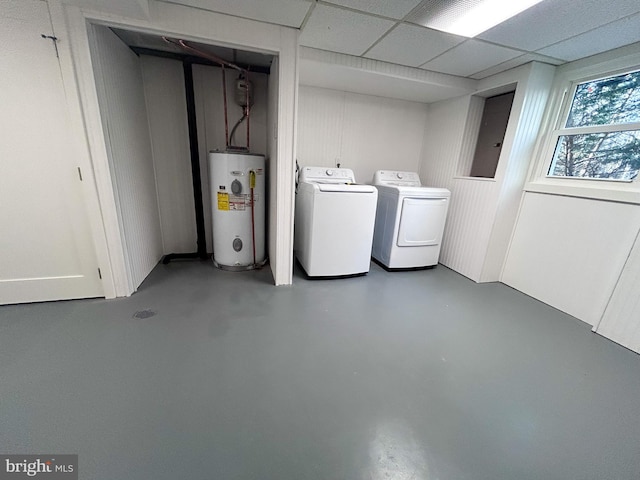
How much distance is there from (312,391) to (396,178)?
3.02 meters

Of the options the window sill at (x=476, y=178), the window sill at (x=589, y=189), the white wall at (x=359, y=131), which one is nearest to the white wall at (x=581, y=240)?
the window sill at (x=589, y=189)

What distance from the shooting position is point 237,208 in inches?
115

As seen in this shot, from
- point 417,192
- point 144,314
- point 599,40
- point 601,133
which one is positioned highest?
point 599,40

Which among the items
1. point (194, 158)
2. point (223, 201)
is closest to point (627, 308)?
point (223, 201)

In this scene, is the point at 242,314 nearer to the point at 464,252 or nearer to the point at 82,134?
the point at 82,134

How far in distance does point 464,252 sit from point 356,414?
270 centimetres

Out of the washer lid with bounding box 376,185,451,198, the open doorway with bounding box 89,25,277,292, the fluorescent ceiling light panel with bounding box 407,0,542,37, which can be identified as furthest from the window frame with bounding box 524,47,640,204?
the open doorway with bounding box 89,25,277,292

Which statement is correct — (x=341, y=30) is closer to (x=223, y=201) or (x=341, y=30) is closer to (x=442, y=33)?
(x=442, y=33)

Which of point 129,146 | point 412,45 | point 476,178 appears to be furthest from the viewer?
point 476,178

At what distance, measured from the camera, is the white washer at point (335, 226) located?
2.73 meters

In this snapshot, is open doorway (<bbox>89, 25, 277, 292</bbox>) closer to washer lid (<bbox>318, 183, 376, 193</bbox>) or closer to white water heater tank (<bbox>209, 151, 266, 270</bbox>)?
white water heater tank (<bbox>209, 151, 266, 270</bbox>)

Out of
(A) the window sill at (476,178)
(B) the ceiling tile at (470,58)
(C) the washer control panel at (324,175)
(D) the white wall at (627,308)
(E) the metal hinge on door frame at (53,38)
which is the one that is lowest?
(D) the white wall at (627,308)

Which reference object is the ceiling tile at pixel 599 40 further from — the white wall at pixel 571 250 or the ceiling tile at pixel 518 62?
the white wall at pixel 571 250

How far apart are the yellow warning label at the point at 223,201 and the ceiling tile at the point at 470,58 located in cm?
261
